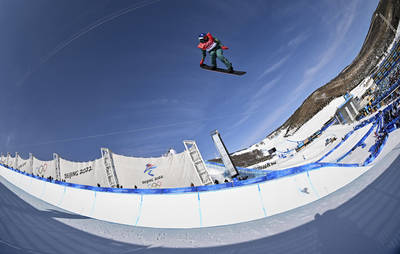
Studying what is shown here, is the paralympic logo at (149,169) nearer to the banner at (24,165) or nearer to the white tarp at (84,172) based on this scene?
the white tarp at (84,172)

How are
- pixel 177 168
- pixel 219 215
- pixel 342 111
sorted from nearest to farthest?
1. pixel 219 215
2. pixel 177 168
3. pixel 342 111

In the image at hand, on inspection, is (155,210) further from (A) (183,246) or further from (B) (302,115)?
(B) (302,115)

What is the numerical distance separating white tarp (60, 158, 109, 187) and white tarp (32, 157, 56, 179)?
2.90ft

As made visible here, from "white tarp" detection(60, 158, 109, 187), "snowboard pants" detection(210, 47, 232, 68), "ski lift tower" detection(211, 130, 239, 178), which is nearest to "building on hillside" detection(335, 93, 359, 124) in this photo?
"ski lift tower" detection(211, 130, 239, 178)

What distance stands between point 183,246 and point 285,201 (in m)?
3.28

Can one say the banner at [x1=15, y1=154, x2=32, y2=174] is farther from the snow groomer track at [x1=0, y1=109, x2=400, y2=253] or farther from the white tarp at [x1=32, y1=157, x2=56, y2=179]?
the snow groomer track at [x1=0, y1=109, x2=400, y2=253]

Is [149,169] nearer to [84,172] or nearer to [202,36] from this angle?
[84,172]

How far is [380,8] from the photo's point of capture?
6850 centimetres

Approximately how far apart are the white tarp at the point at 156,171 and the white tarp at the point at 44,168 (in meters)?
6.21

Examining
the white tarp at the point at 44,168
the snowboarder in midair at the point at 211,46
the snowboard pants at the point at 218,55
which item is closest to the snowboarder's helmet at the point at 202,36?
the snowboarder in midair at the point at 211,46

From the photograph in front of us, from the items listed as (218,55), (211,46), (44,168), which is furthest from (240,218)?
(44,168)

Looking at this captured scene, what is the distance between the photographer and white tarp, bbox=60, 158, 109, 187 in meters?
14.6

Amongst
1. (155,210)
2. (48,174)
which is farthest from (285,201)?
(48,174)

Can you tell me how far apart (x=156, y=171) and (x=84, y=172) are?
676 centimetres
